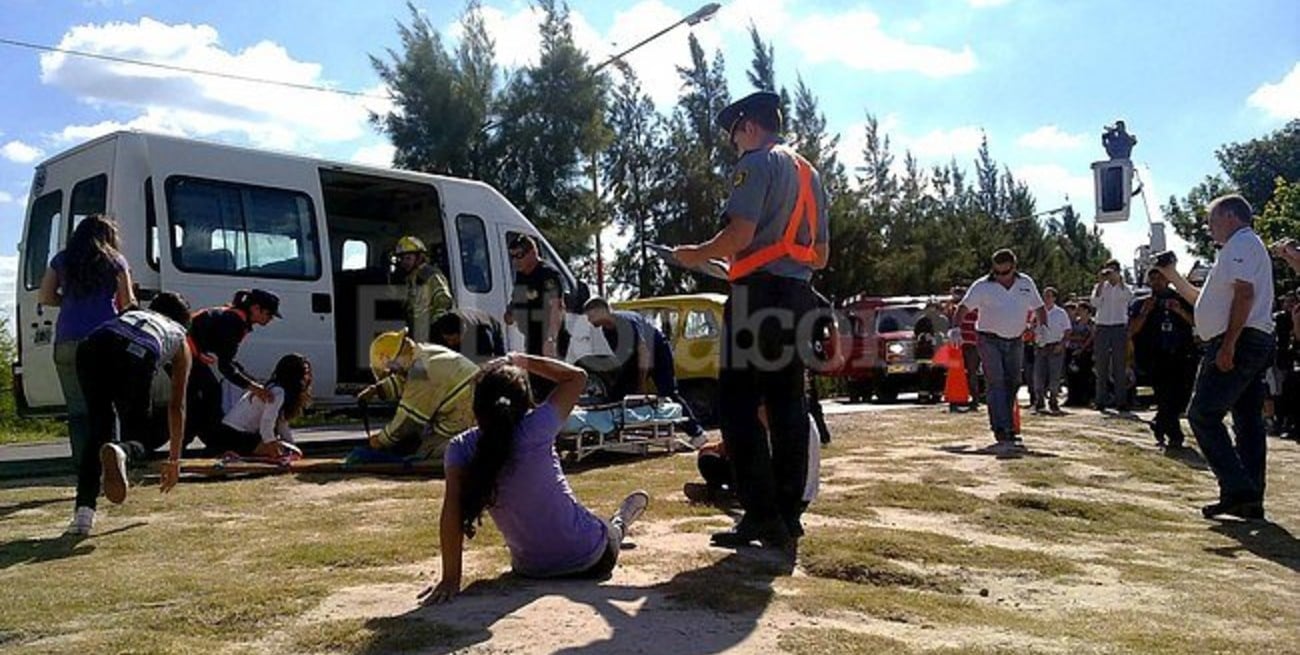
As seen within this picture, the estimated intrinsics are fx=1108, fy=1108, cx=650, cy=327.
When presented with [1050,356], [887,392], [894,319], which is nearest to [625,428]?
[1050,356]

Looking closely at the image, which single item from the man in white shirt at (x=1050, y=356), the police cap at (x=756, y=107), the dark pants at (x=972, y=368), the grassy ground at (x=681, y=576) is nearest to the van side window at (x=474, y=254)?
the grassy ground at (x=681, y=576)

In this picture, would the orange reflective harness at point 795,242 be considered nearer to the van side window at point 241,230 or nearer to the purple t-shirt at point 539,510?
the purple t-shirt at point 539,510

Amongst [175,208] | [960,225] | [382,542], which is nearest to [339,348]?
[175,208]

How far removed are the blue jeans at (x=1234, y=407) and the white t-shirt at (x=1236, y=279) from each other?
8 centimetres

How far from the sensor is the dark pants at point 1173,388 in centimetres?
956

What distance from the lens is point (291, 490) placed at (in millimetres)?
6598

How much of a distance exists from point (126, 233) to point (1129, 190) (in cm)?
1329

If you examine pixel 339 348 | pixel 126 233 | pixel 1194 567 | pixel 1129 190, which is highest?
pixel 1129 190

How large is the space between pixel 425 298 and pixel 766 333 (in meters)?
5.80

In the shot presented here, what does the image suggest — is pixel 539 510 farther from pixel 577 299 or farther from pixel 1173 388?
pixel 1173 388

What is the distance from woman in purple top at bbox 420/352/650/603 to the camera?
12.0ft

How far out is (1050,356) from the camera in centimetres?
1408

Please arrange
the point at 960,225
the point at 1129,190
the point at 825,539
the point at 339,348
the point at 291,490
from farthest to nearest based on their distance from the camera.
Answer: the point at 960,225
the point at 1129,190
the point at 339,348
the point at 291,490
the point at 825,539

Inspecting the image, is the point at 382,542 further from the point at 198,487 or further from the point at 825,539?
the point at 198,487
